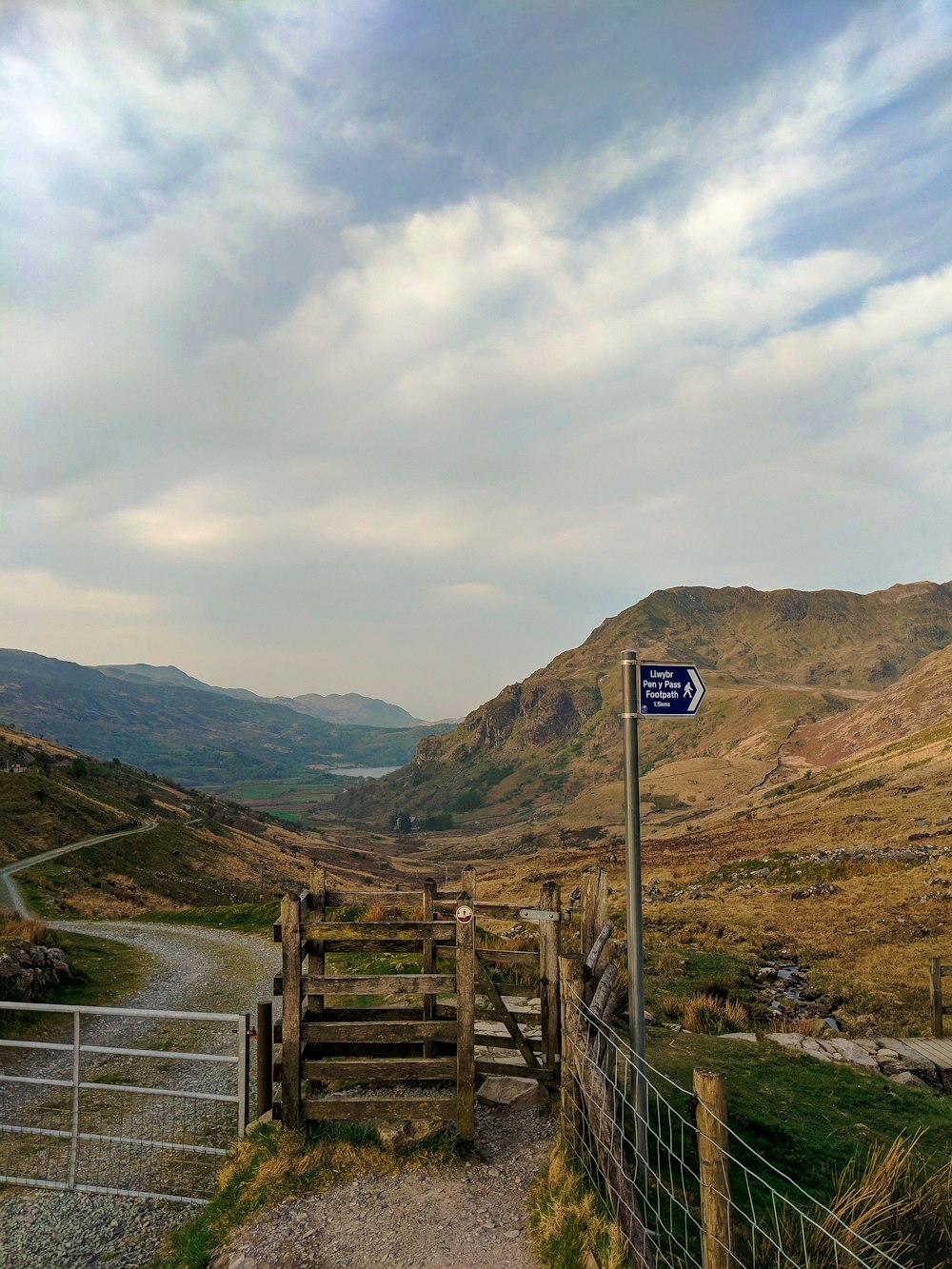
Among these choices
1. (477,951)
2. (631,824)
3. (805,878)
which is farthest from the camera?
(805,878)

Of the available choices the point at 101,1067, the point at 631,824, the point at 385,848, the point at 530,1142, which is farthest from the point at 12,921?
the point at 385,848

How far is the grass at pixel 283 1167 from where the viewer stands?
6855 mm

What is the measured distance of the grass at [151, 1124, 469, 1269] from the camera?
686 centimetres

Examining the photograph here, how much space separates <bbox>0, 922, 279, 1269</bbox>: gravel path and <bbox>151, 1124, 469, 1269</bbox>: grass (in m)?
0.66

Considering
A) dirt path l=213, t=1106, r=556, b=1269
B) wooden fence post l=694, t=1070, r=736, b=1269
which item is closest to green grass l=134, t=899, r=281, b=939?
dirt path l=213, t=1106, r=556, b=1269

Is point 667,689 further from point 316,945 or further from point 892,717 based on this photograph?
point 892,717

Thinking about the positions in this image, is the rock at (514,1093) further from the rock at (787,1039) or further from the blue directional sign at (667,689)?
the rock at (787,1039)

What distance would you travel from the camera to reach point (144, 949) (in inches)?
945

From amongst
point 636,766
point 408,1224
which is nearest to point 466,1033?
point 408,1224

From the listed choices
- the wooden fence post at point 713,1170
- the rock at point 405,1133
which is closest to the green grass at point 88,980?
the rock at point 405,1133

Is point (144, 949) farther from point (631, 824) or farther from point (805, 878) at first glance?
point (805, 878)

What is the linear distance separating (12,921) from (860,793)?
198 ft

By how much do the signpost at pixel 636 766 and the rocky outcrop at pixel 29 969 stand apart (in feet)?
45.0

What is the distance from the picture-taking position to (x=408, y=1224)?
663cm
